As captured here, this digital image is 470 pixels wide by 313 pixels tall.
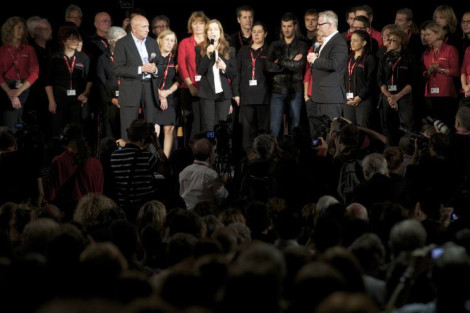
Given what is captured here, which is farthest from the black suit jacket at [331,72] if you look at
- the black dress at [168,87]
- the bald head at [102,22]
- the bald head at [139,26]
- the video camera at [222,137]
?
the bald head at [102,22]

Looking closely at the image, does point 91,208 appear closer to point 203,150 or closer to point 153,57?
point 203,150

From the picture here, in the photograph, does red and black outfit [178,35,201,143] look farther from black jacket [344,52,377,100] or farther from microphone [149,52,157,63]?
black jacket [344,52,377,100]

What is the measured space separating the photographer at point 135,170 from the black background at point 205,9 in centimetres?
A: 583

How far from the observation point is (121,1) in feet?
36.9

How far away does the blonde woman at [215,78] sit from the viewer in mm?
10352

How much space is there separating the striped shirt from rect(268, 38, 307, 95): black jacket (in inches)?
160

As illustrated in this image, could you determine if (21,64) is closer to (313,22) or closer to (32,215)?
(313,22)

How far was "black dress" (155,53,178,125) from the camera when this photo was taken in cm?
1034

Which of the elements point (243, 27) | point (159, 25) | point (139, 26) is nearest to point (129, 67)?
point (139, 26)

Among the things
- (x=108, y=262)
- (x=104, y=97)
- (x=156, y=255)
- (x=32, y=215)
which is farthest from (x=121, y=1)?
(x=108, y=262)

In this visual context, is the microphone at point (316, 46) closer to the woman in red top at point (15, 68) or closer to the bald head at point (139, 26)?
the bald head at point (139, 26)

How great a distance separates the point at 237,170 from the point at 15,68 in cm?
422

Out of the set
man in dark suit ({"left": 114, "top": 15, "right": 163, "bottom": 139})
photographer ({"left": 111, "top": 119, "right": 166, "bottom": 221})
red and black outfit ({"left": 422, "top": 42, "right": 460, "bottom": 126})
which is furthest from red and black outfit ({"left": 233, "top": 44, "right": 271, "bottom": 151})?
photographer ({"left": 111, "top": 119, "right": 166, "bottom": 221})

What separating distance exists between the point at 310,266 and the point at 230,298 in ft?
1.23
